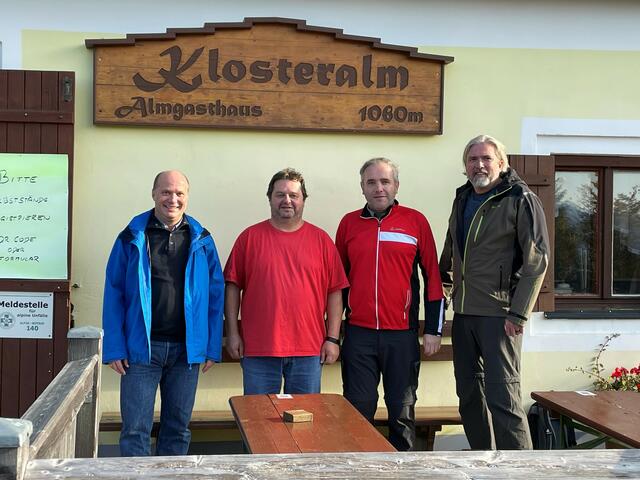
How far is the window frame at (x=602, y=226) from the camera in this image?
5832 millimetres

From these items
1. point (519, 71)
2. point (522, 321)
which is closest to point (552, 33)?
point (519, 71)

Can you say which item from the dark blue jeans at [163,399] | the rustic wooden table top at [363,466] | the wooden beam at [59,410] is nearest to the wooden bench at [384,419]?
the dark blue jeans at [163,399]

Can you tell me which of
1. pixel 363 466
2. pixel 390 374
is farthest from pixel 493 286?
pixel 363 466

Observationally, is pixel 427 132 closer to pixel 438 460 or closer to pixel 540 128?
pixel 540 128

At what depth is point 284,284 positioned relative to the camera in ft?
14.9

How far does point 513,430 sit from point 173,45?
317 centimetres

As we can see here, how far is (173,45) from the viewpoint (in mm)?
5309

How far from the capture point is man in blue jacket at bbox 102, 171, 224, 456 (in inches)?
169

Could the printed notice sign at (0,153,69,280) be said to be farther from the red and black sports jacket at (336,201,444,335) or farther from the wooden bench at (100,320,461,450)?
the red and black sports jacket at (336,201,444,335)

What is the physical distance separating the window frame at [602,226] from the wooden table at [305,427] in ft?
8.58

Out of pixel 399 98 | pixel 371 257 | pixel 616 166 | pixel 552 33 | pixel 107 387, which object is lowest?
pixel 107 387

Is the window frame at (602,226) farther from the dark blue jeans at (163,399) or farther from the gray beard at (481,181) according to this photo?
the dark blue jeans at (163,399)

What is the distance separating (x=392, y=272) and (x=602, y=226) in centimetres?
202

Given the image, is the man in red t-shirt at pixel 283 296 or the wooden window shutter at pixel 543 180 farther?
the wooden window shutter at pixel 543 180
